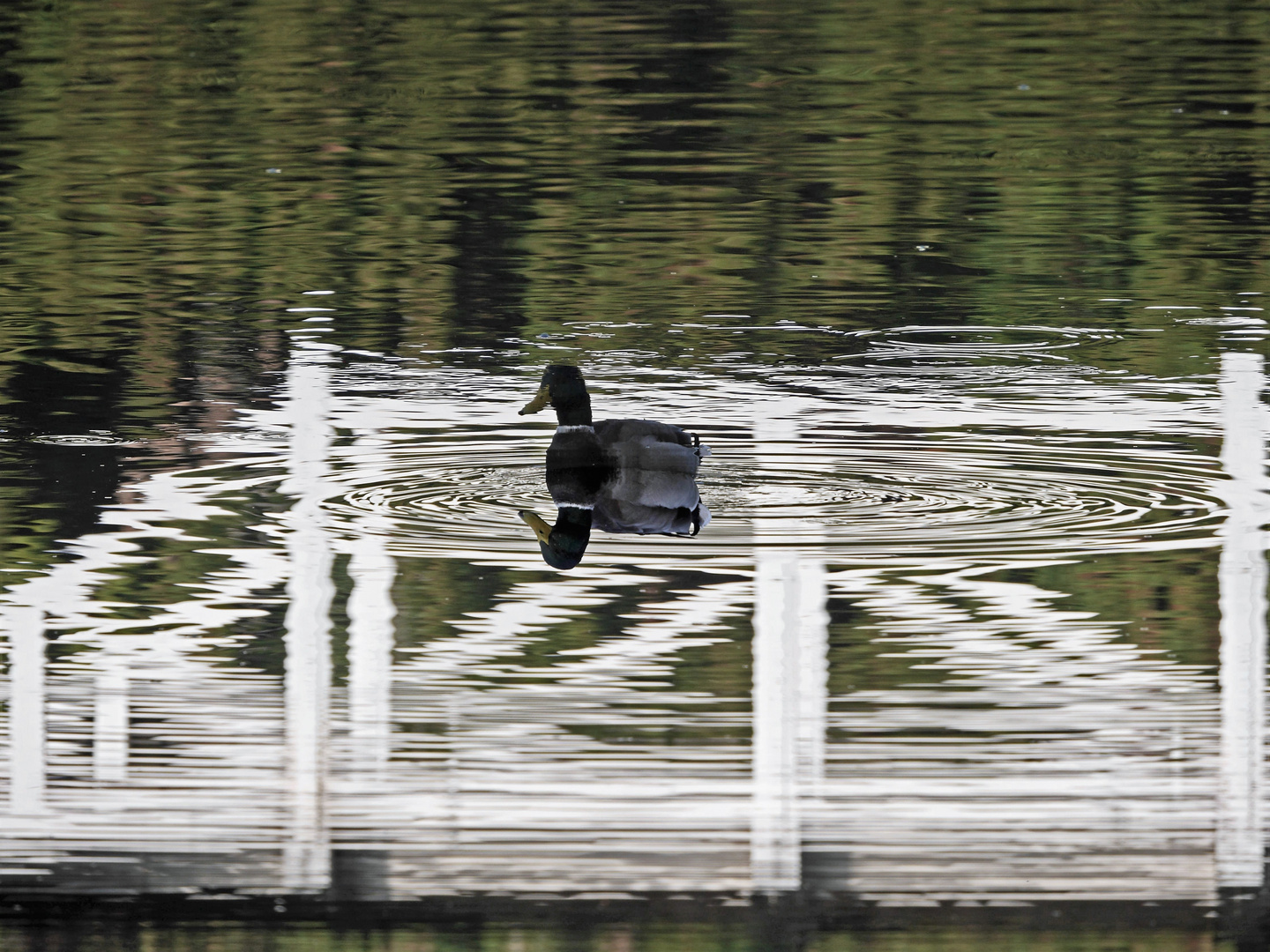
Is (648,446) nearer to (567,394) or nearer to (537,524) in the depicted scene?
(567,394)

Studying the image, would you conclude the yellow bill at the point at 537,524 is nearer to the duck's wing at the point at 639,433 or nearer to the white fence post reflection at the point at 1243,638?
the duck's wing at the point at 639,433

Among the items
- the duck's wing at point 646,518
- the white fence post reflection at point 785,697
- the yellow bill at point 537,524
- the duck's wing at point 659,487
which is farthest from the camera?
the duck's wing at point 659,487

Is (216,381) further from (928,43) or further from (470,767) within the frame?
(928,43)

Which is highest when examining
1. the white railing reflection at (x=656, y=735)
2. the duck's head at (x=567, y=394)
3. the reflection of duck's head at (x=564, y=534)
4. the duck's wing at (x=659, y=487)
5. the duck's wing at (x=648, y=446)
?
the duck's head at (x=567, y=394)

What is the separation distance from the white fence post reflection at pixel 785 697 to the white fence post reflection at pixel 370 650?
95cm

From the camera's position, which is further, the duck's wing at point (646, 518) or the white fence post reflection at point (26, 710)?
the duck's wing at point (646, 518)

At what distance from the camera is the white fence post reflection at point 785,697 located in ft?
18.7

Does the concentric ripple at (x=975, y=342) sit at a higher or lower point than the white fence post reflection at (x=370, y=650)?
higher

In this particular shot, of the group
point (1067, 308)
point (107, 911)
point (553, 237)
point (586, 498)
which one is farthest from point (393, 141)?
point (107, 911)

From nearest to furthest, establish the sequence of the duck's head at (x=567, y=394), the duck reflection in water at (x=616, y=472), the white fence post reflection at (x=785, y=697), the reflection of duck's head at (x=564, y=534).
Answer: the white fence post reflection at (x=785, y=697) < the reflection of duck's head at (x=564, y=534) < the duck reflection in water at (x=616, y=472) < the duck's head at (x=567, y=394)

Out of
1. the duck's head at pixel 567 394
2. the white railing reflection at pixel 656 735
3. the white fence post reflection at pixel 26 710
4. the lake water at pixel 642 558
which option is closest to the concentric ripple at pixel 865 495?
the lake water at pixel 642 558

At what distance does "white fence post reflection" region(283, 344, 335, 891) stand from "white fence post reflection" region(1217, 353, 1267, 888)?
2.01m

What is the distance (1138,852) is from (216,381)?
21.2 feet

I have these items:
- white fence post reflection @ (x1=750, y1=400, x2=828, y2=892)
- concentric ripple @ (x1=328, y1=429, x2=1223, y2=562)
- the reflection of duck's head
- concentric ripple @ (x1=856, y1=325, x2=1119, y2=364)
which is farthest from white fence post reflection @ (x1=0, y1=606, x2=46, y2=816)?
concentric ripple @ (x1=856, y1=325, x2=1119, y2=364)
